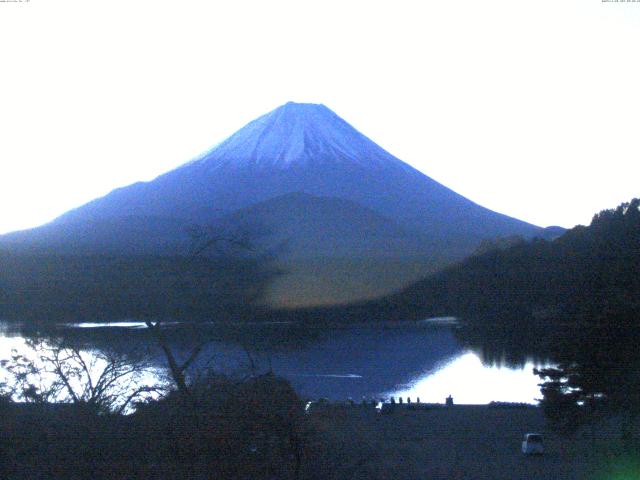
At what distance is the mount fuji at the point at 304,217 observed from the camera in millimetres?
4879

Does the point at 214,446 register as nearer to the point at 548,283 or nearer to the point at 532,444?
the point at 532,444

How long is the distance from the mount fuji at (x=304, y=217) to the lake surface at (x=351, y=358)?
1.06ft

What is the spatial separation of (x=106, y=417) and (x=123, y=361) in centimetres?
32

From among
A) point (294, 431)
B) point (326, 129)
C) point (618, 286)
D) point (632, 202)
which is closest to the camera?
point (294, 431)

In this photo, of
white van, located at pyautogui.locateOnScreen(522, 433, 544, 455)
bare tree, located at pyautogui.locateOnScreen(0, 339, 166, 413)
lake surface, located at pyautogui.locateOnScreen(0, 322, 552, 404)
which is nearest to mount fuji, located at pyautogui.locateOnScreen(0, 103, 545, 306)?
lake surface, located at pyautogui.locateOnScreen(0, 322, 552, 404)

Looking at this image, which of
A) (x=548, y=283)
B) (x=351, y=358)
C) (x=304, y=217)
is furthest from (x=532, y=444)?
(x=304, y=217)

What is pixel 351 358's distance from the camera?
208 inches

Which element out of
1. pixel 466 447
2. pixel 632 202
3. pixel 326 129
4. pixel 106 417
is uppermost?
pixel 326 129

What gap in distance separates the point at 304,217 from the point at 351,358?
7.68 ft

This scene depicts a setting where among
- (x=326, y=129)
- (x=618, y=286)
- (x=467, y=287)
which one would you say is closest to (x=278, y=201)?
(x=467, y=287)

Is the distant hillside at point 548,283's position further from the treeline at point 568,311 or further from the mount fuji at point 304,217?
the mount fuji at point 304,217

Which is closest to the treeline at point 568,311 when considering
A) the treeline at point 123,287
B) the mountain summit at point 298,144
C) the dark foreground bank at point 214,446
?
the dark foreground bank at point 214,446

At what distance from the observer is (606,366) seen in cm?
562

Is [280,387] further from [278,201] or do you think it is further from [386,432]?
[278,201]
